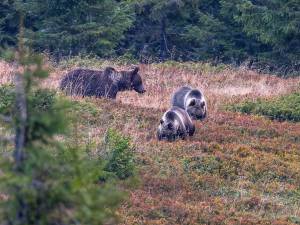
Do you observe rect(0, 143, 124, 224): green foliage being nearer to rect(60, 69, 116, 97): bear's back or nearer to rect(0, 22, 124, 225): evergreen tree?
rect(0, 22, 124, 225): evergreen tree

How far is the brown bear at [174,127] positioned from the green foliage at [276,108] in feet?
10.5

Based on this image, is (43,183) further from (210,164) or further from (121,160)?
(210,164)

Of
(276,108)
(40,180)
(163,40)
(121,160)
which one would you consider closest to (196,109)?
(276,108)

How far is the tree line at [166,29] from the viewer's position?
87.4ft

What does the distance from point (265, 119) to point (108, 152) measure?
21.2 ft

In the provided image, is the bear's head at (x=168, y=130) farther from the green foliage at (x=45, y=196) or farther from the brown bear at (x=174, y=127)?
the green foliage at (x=45, y=196)

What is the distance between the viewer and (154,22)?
34844 mm

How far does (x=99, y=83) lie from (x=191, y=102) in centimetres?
295

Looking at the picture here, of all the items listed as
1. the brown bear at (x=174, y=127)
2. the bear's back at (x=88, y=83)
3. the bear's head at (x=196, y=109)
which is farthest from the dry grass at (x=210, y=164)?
the bear's back at (x=88, y=83)

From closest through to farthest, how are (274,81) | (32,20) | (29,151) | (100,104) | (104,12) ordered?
(29,151), (100,104), (274,81), (104,12), (32,20)

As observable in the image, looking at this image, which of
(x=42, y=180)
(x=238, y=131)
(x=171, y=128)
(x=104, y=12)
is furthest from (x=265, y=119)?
(x=42, y=180)

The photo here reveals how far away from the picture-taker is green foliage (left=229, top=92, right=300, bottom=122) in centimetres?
1839

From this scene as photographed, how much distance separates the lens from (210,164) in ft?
44.1

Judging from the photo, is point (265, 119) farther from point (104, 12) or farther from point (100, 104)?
point (104, 12)
